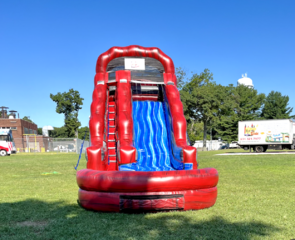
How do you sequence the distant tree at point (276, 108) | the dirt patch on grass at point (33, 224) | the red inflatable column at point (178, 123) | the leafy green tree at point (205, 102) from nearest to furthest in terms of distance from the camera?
the dirt patch on grass at point (33, 224) < the red inflatable column at point (178, 123) < the leafy green tree at point (205, 102) < the distant tree at point (276, 108)

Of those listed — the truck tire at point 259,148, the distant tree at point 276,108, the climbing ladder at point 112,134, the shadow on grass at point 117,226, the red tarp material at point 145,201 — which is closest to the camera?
the shadow on grass at point 117,226

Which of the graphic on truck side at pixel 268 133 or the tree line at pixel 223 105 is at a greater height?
the tree line at pixel 223 105

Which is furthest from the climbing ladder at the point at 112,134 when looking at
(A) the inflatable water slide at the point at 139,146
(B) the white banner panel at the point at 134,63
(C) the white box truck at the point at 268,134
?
(C) the white box truck at the point at 268,134

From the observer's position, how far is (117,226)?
3609mm

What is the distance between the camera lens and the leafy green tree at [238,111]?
42844 millimetres

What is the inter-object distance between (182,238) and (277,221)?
1.45 metres

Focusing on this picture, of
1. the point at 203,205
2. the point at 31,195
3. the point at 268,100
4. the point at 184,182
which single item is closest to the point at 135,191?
the point at 184,182

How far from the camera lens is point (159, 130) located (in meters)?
7.40

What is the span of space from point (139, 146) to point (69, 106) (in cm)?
3971

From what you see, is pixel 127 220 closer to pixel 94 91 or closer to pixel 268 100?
pixel 94 91

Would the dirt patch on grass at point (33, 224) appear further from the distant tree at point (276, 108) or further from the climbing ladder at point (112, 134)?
the distant tree at point (276, 108)

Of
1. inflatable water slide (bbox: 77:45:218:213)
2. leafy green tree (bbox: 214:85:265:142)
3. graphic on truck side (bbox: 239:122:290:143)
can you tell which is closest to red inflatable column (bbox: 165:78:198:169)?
inflatable water slide (bbox: 77:45:218:213)

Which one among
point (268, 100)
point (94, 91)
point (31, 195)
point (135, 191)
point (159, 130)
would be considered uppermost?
point (268, 100)

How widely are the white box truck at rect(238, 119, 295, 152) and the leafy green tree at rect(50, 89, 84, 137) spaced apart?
27729mm
